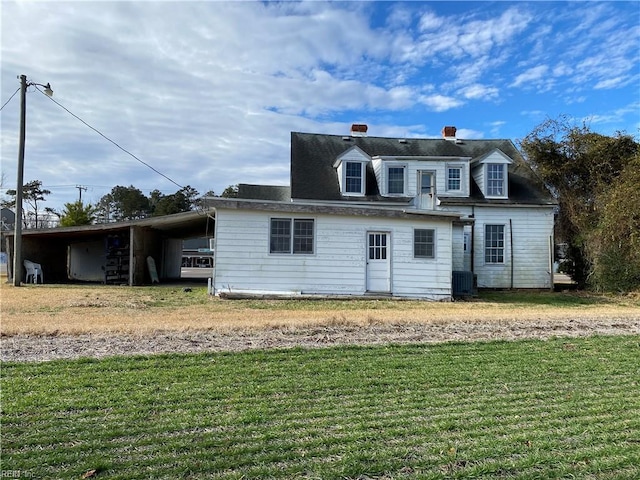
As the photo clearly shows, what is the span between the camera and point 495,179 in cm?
1906

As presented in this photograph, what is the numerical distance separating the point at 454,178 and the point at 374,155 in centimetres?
377

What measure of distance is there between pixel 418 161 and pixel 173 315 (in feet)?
41.7

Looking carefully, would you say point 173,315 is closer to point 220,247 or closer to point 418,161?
point 220,247

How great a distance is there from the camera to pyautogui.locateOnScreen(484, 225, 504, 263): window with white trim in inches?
741

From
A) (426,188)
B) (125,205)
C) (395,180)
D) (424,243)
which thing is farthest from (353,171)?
(125,205)

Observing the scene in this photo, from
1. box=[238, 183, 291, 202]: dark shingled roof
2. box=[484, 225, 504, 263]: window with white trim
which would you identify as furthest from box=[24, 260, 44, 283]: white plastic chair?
box=[484, 225, 504, 263]: window with white trim

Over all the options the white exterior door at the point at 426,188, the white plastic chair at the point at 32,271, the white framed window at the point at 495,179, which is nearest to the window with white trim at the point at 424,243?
the white exterior door at the point at 426,188

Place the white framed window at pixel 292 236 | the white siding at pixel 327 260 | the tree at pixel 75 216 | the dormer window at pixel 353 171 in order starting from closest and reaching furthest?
the white siding at pixel 327 260, the white framed window at pixel 292 236, the dormer window at pixel 353 171, the tree at pixel 75 216

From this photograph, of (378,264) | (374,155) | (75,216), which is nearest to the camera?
(378,264)

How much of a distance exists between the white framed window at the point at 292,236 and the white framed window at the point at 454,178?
7849mm

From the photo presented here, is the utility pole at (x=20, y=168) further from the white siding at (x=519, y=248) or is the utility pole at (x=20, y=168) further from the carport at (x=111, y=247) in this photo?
the white siding at (x=519, y=248)

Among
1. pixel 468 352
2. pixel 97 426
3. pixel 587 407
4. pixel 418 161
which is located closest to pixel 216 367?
pixel 97 426

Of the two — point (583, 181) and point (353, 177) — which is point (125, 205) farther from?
point (583, 181)

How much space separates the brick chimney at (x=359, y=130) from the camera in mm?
22188
